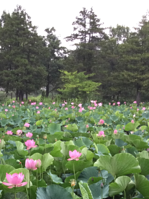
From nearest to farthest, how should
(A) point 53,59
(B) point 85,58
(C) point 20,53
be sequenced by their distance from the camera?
(C) point 20,53 < (B) point 85,58 < (A) point 53,59

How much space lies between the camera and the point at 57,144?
1062 millimetres

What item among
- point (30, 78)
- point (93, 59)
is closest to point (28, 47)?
point (30, 78)

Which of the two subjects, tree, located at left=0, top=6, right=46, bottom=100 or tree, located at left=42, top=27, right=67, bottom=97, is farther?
tree, located at left=42, top=27, right=67, bottom=97

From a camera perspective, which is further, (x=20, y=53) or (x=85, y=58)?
(x=85, y=58)

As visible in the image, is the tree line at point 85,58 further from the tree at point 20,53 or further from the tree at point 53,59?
the tree at point 53,59

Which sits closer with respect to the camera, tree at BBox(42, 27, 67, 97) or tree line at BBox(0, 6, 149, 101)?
tree line at BBox(0, 6, 149, 101)

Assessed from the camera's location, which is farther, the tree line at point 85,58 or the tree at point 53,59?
the tree at point 53,59

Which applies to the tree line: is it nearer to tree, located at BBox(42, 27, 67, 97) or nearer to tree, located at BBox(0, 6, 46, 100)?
tree, located at BBox(0, 6, 46, 100)

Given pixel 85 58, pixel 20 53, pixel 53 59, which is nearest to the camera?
pixel 20 53

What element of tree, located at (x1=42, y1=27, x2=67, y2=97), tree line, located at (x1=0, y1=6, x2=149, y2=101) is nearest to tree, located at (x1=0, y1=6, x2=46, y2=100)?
tree line, located at (x1=0, y1=6, x2=149, y2=101)

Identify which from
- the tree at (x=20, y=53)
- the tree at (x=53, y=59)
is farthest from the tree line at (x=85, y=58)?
the tree at (x=53, y=59)

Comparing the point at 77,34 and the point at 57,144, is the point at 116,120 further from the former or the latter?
the point at 77,34

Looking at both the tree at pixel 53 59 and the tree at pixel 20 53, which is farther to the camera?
the tree at pixel 53 59

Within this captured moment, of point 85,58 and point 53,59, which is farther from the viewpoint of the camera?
point 53,59
